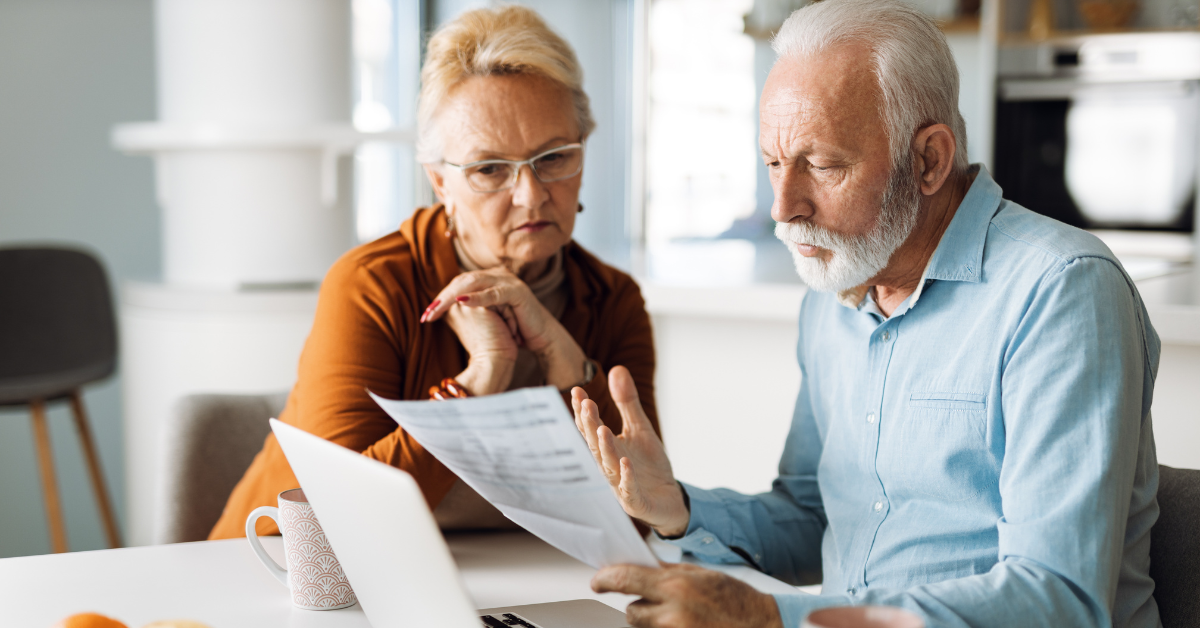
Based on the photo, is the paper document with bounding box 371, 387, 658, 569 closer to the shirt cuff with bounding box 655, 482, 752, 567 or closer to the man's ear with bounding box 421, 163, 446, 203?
the shirt cuff with bounding box 655, 482, 752, 567

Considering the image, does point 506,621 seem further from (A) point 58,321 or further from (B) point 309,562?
(A) point 58,321

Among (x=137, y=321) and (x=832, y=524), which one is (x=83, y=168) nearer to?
(x=137, y=321)

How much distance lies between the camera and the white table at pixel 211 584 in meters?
1.00

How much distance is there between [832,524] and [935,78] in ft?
1.69

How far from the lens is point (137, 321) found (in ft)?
8.63

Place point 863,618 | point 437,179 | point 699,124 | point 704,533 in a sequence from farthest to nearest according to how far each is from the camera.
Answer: point 699,124
point 437,179
point 704,533
point 863,618

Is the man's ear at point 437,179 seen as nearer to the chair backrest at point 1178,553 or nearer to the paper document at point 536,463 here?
the paper document at point 536,463

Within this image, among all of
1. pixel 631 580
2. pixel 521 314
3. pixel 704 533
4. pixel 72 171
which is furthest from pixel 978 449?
pixel 72 171

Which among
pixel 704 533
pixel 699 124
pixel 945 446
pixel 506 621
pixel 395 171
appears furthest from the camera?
pixel 699 124

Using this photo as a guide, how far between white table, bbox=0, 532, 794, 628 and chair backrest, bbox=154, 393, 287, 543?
1.06ft

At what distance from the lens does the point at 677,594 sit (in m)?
0.77

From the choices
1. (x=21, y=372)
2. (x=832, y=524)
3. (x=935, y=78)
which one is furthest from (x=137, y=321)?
(x=935, y=78)

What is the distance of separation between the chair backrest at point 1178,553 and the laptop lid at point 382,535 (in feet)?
2.39

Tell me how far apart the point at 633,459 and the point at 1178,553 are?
0.54 meters
